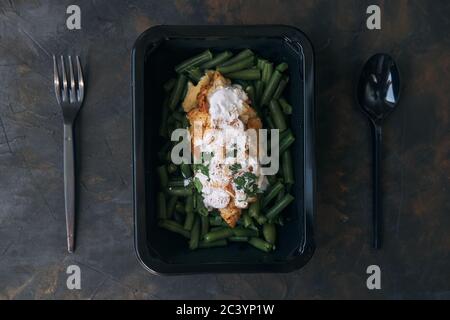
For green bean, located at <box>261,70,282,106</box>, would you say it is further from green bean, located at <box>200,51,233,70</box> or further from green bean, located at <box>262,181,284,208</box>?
green bean, located at <box>262,181,284,208</box>

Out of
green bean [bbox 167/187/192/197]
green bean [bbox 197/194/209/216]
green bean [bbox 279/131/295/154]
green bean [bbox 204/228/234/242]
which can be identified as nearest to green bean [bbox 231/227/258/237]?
green bean [bbox 204/228/234/242]

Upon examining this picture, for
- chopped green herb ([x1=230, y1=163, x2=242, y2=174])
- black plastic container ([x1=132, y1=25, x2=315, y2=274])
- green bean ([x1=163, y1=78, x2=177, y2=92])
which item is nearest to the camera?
black plastic container ([x1=132, y1=25, x2=315, y2=274])

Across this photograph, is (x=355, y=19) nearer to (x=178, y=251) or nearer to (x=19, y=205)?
(x=178, y=251)

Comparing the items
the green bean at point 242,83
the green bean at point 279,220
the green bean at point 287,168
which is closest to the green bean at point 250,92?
the green bean at point 242,83

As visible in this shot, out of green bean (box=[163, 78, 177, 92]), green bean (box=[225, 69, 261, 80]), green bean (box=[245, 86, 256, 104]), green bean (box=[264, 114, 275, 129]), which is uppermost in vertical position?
green bean (box=[225, 69, 261, 80])

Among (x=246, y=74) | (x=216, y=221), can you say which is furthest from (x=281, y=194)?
(x=246, y=74)

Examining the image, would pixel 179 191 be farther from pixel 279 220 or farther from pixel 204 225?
pixel 279 220

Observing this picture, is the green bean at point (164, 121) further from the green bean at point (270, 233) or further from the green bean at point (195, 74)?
the green bean at point (270, 233)
